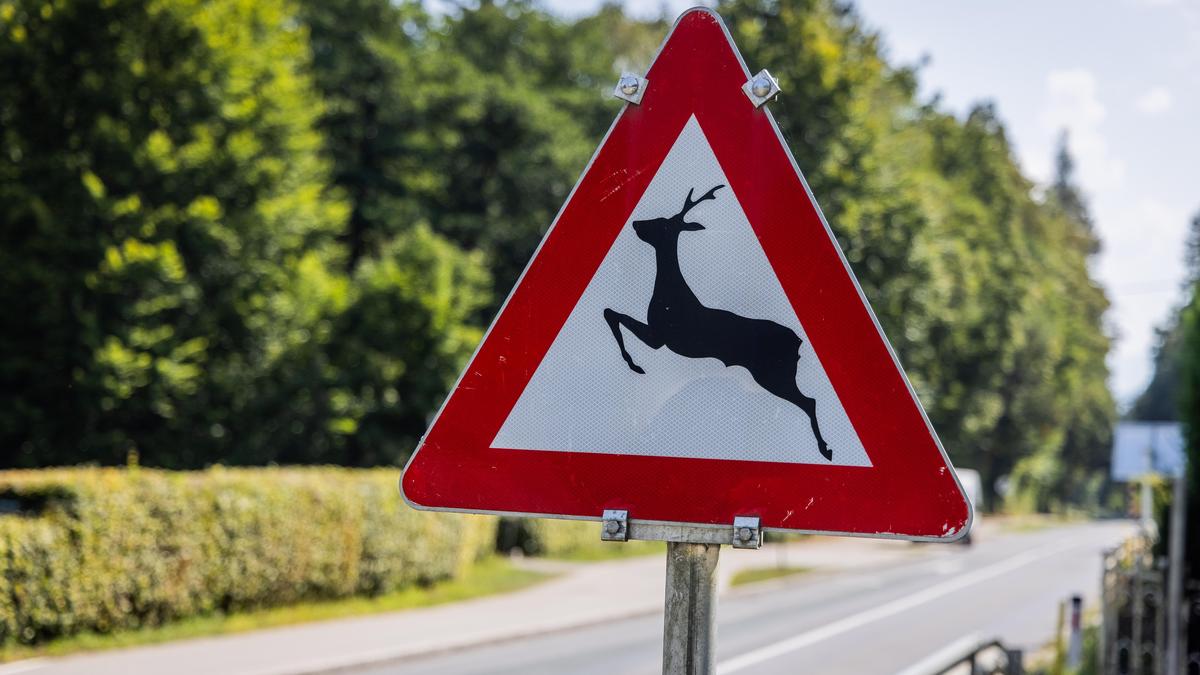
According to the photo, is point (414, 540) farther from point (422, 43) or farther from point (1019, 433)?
point (1019, 433)

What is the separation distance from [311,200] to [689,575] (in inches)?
1208

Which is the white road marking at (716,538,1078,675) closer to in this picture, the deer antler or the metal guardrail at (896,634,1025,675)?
the metal guardrail at (896,634,1025,675)

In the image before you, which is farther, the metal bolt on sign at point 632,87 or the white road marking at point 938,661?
the white road marking at point 938,661

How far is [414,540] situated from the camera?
826 inches

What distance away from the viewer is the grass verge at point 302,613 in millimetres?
13500

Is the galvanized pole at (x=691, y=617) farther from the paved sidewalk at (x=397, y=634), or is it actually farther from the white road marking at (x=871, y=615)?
the paved sidewalk at (x=397, y=634)

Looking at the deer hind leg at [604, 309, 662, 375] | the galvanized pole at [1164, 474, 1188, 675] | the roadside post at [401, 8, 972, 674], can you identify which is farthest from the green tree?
the deer hind leg at [604, 309, 662, 375]

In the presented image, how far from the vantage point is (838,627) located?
67.4 ft

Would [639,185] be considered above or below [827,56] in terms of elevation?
below

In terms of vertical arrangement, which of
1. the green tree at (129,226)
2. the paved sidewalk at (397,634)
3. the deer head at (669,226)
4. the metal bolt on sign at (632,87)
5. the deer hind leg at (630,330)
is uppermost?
the green tree at (129,226)

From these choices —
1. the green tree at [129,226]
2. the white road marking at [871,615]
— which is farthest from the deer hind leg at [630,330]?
the green tree at [129,226]

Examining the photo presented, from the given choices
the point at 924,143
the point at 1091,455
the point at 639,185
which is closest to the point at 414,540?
the point at 639,185

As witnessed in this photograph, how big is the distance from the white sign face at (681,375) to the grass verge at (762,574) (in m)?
25.7

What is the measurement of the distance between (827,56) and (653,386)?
3349 centimetres
